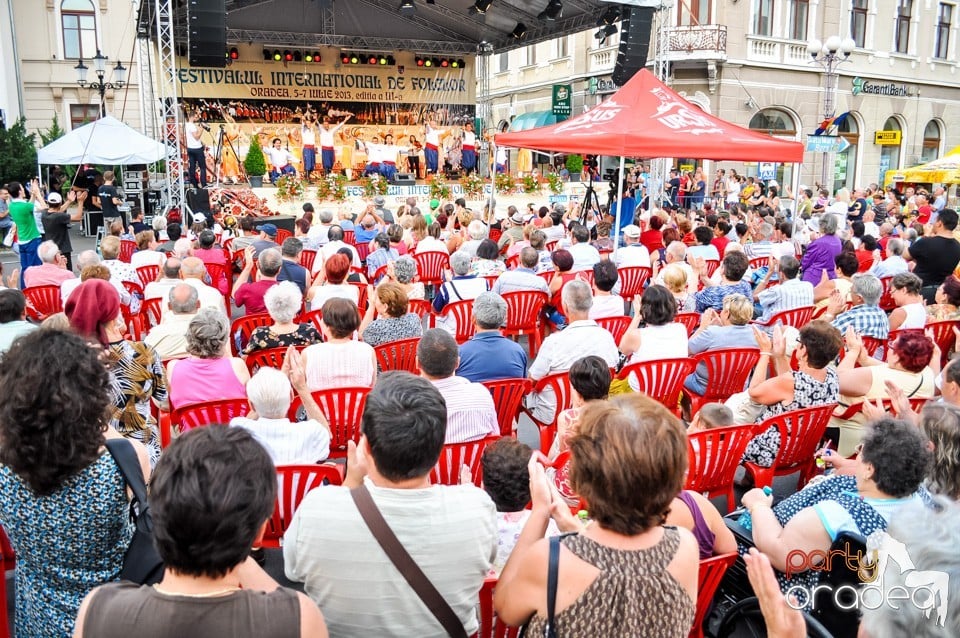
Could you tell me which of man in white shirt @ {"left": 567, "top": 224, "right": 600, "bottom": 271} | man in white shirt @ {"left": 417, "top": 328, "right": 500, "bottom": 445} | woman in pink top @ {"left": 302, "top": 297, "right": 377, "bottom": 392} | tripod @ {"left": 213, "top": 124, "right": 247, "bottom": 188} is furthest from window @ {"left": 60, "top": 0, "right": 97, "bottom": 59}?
man in white shirt @ {"left": 417, "top": 328, "right": 500, "bottom": 445}

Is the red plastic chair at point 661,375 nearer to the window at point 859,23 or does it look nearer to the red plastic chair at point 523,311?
the red plastic chair at point 523,311

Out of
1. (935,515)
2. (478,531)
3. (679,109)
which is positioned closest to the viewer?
(935,515)

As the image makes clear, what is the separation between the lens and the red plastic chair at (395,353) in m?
4.76

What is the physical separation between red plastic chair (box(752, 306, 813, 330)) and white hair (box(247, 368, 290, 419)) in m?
3.89

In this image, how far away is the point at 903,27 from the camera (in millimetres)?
25844

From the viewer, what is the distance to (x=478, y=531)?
1918 mm

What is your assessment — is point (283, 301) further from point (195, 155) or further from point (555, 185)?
point (555, 185)

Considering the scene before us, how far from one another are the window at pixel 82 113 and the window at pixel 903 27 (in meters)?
27.8

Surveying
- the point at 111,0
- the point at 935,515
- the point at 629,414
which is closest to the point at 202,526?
the point at 629,414

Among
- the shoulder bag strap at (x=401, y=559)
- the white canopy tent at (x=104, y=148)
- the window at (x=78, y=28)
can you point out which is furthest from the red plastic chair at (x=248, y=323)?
the window at (x=78, y=28)

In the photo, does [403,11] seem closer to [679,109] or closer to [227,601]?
[679,109]

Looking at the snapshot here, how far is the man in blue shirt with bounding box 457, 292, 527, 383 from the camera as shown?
4.33 metres

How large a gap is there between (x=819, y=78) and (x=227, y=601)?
26319 millimetres

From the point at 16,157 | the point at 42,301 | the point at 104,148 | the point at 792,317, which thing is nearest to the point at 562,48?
the point at 16,157
